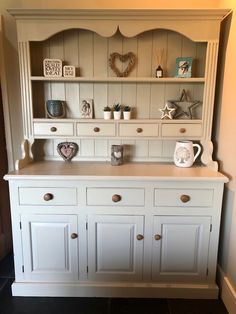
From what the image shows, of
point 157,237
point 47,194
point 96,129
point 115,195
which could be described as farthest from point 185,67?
point 47,194

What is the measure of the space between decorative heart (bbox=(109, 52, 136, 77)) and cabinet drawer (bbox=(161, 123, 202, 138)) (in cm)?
52

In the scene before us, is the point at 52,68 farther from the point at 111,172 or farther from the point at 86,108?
the point at 111,172

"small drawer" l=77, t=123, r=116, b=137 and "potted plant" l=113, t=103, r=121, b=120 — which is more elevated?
"potted plant" l=113, t=103, r=121, b=120

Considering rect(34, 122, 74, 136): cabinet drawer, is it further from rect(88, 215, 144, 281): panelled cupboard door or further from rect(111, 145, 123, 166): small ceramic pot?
rect(88, 215, 144, 281): panelled cupboard door

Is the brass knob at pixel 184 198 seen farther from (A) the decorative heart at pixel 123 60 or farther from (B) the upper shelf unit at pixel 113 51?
(A) the decorative heart at pixel 123 60

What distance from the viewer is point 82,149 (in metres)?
2.09

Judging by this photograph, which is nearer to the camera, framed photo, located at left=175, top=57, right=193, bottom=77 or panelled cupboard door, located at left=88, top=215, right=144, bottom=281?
panelled cupboard door, located at left=88, top=215, right=144, bottom=281

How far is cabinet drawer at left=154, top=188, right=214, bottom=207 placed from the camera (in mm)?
1651

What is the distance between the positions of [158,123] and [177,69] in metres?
0.43

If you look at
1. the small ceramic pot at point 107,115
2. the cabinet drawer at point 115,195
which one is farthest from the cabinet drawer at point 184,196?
the small ceramic pot at point 107,115

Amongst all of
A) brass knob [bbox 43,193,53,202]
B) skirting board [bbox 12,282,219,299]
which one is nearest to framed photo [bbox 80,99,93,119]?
brass knob [bbox 43,193,53,202]

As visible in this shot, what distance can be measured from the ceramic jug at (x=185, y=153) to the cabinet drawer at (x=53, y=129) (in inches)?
31.6

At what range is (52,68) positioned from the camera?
1.88 m

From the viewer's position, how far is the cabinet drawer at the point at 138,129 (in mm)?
1868
